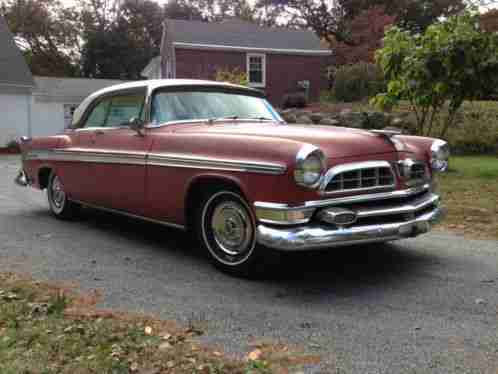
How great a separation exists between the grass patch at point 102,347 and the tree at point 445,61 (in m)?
9.23

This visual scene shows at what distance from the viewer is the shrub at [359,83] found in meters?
22.4

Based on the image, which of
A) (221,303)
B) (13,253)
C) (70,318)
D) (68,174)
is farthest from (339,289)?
(68,174)

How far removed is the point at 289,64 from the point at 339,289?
1016 inches

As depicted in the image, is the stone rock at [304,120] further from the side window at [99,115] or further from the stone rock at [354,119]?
the side window at [99,115]

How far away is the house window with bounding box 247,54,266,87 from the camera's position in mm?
28413

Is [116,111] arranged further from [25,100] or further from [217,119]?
[25,100]

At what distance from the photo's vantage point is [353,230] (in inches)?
152

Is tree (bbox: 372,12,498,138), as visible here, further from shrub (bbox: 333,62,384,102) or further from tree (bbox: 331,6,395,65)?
tree (bbox: 331,6,395,65)

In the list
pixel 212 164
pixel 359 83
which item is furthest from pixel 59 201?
pixel 359 83

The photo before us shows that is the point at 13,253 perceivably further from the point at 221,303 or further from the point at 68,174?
the point at 221,303

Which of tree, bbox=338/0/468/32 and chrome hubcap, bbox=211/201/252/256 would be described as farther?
tree, bbox=338/0/468/32

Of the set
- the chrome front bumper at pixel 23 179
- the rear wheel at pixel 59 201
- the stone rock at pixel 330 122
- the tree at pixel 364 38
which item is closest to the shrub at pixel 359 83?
the stone rock at pixel 330 122

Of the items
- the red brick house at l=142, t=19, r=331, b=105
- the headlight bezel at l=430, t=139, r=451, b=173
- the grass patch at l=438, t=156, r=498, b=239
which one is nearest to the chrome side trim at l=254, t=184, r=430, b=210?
the headlight bezel at l=430, t=139, r=451, b=173

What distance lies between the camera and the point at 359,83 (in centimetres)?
2262
